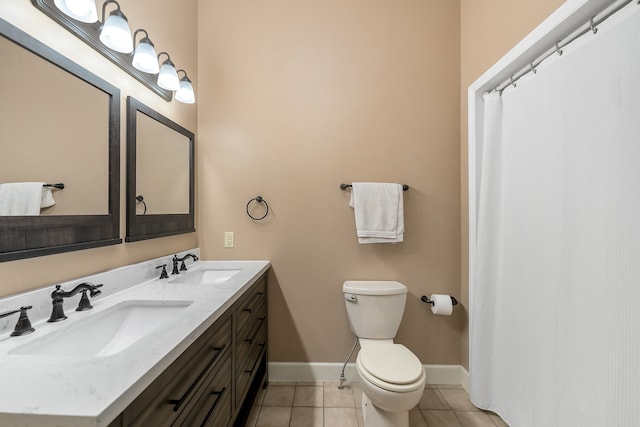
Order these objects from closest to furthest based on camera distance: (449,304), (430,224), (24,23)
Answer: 1. (24,23)
2. (449,304)
3. (430,224)

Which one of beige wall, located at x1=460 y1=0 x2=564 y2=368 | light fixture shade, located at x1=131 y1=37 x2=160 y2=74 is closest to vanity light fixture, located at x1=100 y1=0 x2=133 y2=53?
light fixture shade, located at x1=131 y1=37 x2=160 y2=74

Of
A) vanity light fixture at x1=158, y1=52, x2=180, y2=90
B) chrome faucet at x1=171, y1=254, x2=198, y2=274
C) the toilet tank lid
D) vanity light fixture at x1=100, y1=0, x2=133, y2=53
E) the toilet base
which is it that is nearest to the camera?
vanity light fixture at x1=100, y1=0, x2=133, y2=53

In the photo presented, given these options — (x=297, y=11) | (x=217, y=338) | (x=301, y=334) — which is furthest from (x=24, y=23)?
(x=301, y=334)

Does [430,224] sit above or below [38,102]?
below

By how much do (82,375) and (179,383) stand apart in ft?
0.84

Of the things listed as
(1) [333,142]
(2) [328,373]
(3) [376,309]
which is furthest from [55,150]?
(2) [328,373]

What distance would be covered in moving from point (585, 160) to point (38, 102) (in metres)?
2.00

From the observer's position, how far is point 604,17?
0.96 meters

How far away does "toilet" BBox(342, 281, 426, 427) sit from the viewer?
1.20 meters

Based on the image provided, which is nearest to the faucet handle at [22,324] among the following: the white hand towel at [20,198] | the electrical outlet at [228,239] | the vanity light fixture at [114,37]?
the white hand towel at [20,198]

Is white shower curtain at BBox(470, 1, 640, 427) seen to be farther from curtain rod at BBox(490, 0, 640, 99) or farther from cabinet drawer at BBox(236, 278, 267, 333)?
cabinet drawer at BBox(236, 278, 267, 333)

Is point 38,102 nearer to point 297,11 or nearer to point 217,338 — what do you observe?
point 217,338

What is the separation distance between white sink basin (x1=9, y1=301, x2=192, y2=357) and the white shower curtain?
1.56m

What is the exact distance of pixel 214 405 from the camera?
3.11 feet
